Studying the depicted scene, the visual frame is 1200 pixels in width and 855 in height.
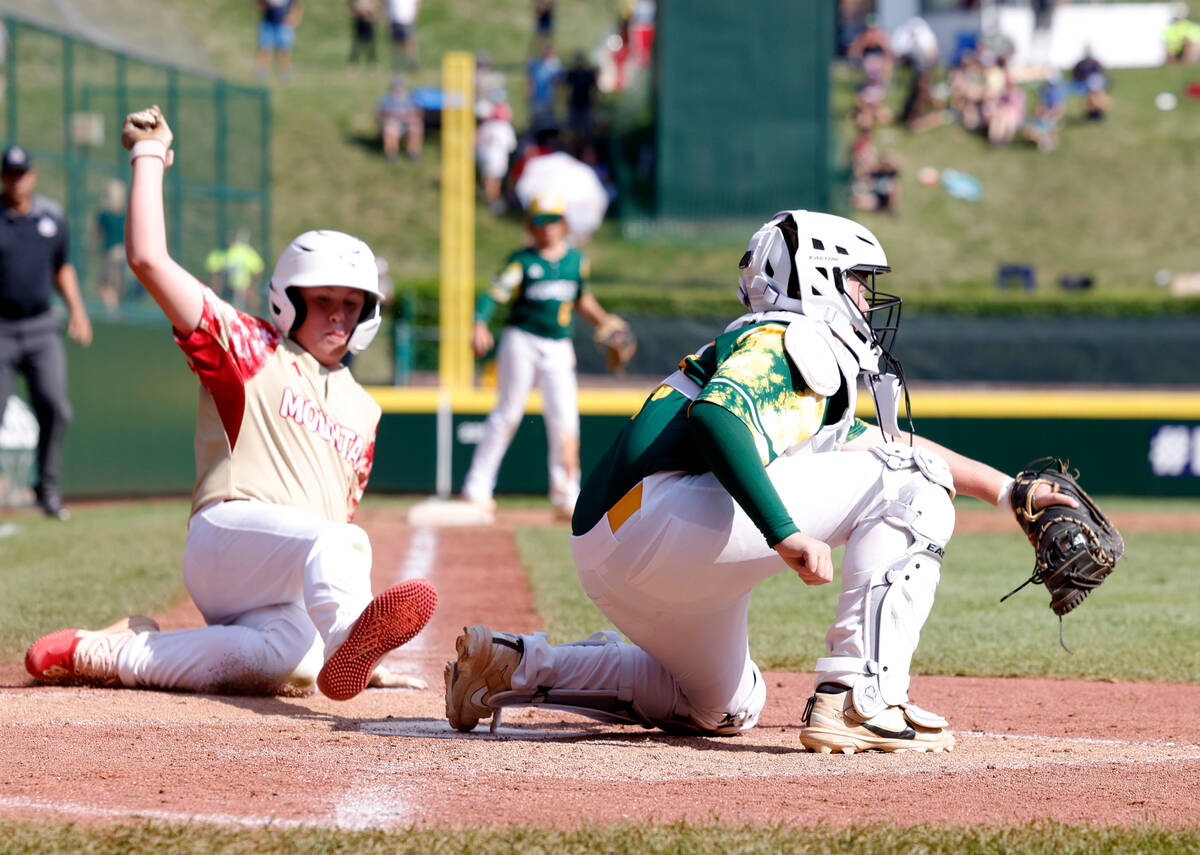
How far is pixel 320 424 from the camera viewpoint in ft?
15.3

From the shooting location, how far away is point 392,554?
29.4 ft

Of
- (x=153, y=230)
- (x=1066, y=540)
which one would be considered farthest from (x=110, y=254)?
(x=1066, y=540)

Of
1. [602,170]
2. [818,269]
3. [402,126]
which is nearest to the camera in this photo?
[818,269]

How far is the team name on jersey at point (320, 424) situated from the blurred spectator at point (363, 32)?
3482 centimetres

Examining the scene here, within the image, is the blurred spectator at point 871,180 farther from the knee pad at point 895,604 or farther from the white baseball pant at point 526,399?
the knee pad at point 895,604

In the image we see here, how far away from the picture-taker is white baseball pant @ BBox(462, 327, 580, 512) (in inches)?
432

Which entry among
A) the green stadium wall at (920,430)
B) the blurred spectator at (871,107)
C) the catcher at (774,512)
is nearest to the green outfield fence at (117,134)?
the green stadium wall at (920,430)

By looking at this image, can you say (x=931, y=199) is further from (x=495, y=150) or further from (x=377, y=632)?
(x=377, y=632)

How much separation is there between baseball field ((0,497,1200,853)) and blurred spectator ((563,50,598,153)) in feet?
71.9

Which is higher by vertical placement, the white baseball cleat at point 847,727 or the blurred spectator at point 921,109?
the blurred spectator at point 921,109

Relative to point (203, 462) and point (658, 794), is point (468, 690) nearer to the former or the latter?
point (658, 794)

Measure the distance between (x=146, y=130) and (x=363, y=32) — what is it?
1410 inches

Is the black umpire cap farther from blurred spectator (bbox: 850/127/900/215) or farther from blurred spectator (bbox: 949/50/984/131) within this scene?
blurred spectator (bbox: 949/50/984/131)

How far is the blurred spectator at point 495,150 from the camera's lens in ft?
92.2
